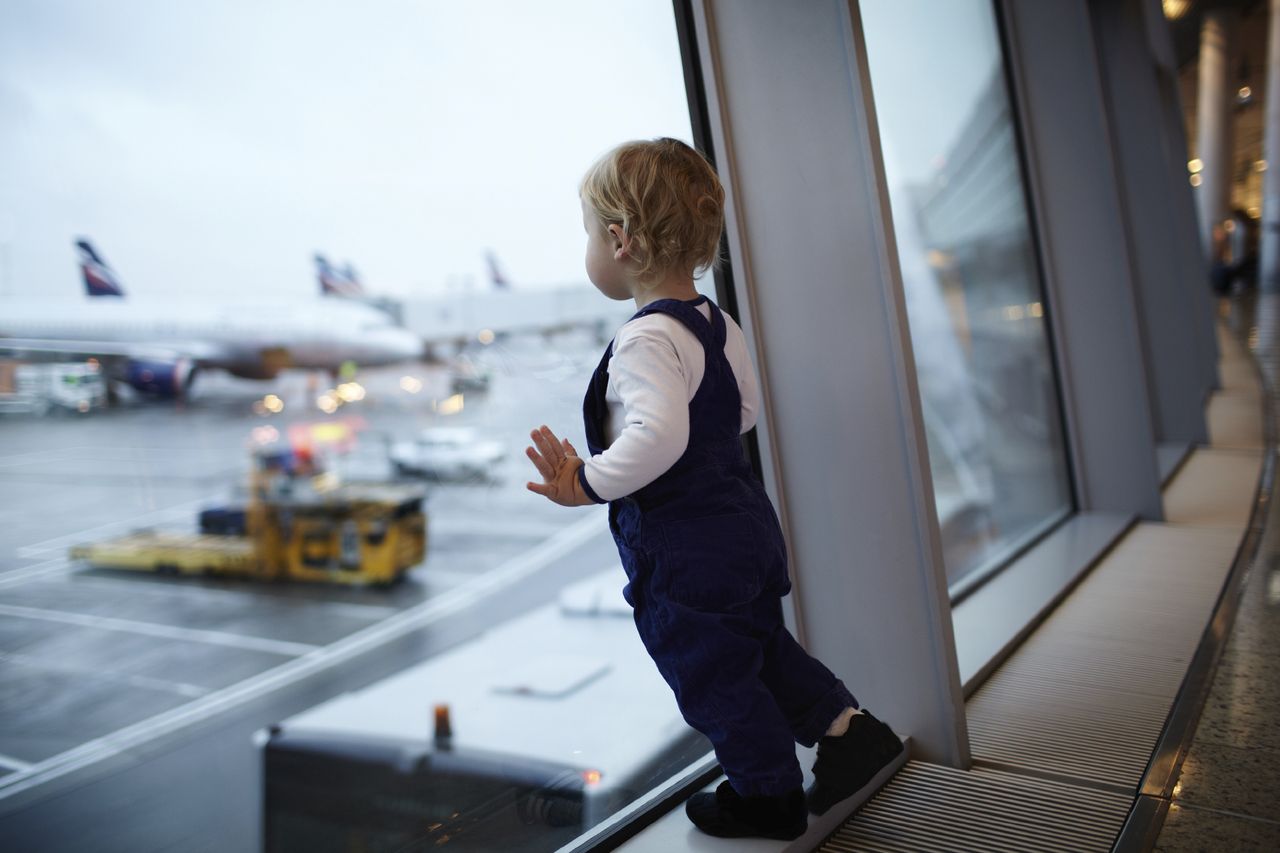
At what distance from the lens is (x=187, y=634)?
47.9 feet

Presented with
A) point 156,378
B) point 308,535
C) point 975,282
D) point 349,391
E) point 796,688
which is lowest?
point 308,535

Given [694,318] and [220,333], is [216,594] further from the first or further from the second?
[694,318]

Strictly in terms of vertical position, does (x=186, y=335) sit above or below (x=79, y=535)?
above

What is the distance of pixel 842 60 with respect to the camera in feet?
4.16

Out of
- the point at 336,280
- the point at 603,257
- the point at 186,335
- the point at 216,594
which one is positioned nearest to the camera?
the point at 603,257

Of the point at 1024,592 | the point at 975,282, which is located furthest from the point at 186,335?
the point at 1024,592

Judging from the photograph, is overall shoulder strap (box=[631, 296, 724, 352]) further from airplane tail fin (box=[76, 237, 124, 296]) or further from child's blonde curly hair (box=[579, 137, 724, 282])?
airplane tail fin (box=[76, 237, 124, 296])

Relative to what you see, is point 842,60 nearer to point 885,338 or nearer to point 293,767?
point 885,338

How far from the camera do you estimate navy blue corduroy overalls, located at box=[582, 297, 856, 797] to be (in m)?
0.98

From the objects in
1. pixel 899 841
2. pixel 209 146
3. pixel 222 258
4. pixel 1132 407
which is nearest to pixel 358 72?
pixel 209 146

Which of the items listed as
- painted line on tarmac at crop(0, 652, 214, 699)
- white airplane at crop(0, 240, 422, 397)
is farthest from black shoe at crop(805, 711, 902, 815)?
painted line on tarmac at crop(0, 652, 214, 699)

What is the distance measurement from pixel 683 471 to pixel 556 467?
0.16 meters

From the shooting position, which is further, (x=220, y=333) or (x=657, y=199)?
(x=220, y=333)

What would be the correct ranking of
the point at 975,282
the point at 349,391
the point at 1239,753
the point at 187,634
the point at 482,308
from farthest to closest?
the point at 349,391
the point at 482,308
the point at 187,634
the point at 975,282
the point at 1239,753
